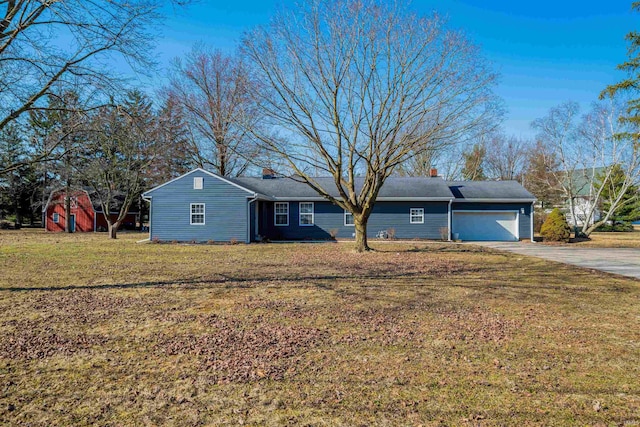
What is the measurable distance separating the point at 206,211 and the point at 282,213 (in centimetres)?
460

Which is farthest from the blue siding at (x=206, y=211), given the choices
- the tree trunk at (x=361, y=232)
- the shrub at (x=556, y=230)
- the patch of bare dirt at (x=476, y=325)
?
the shrub at (x=556, y=230)

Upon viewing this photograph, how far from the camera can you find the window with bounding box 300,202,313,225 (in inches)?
905

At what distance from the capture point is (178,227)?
2042cm

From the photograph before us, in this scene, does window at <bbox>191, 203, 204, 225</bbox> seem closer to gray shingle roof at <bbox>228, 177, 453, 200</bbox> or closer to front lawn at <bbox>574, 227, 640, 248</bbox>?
gray shingle roof at <bbox>228, 177, 453, 200</bbox>

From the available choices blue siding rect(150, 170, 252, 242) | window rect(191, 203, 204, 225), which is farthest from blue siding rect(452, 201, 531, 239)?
window rect(191, 203, 204, 225)

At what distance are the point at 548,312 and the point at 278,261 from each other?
25.9 ft

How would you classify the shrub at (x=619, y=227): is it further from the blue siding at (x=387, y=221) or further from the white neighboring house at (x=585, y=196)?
the blue siding at (x=387, y=221)

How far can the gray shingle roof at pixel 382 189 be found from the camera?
22703mm

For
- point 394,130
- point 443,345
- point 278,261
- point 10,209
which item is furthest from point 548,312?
point 10,209

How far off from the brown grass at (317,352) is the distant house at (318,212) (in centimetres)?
1162

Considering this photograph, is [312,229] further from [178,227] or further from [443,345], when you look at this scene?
[443,345]

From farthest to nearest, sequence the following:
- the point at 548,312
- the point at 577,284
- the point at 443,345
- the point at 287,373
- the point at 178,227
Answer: the point at 178,227
the point at 577,284
the point at 548,312
the point at 443,345
the point at 287,373

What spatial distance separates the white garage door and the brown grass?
15.3 meters

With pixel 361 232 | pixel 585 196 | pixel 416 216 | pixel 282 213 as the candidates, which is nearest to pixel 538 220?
pixel 585 196
